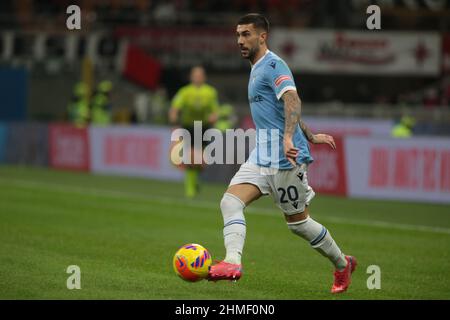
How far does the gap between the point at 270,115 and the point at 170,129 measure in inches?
637

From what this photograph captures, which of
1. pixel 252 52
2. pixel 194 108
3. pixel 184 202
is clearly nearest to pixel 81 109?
pixel 194 108

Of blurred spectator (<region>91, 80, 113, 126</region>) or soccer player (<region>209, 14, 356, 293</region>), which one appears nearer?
soccer player (<region>209, 14, 356, 293</region>)

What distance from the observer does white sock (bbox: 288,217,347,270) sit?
8906 millimetres

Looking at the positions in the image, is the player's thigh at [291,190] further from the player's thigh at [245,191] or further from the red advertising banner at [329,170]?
the red advertising banner at [329,170]

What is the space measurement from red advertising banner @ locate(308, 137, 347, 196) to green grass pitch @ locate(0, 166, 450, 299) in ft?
1.64

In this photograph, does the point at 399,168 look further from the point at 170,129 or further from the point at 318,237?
the point at 318,237

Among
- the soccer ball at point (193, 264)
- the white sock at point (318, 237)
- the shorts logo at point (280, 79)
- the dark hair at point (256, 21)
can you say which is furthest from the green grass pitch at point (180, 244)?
the dark hair at point (256, 21)

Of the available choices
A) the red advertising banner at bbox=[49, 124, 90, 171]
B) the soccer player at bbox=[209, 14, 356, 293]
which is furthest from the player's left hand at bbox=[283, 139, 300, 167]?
the red advertising banner at bbox=[49, 124, 90, 171]

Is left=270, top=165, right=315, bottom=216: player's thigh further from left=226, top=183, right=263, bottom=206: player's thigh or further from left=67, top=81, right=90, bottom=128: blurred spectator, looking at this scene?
left=67, top=81, right=90, bottom=128: blurred spectator

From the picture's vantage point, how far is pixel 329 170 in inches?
829

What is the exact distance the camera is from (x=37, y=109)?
39.2m
